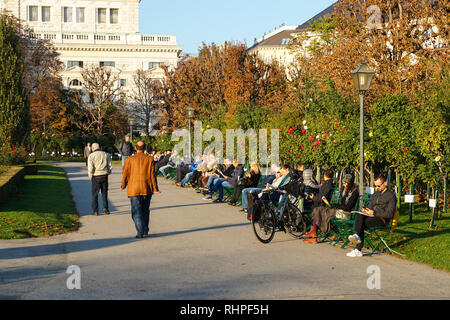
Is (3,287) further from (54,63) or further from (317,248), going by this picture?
(54,63)

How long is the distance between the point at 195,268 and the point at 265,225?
292 centimetres

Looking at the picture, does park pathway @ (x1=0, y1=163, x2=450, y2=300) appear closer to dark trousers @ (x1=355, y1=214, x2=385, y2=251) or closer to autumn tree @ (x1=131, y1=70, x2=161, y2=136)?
dark trousers @ (x1=355, y1=214, x2=385, y2=251)

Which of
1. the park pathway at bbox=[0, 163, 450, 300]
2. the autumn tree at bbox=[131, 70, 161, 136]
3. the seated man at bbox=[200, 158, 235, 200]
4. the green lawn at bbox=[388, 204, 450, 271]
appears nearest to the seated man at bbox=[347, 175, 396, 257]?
the park pathway at bbox=[0, 163, 450, 300]

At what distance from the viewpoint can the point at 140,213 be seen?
12.1m

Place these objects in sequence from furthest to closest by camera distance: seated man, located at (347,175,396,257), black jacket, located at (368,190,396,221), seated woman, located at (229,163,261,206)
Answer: seated woman, located at (229,163,261,206) < black jacket, located at (368,190,396,221) < seated man, located at (347,175,396,257)

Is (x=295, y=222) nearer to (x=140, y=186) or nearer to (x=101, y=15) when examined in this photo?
(x=140, y=186)

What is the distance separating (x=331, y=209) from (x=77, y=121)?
180 feet

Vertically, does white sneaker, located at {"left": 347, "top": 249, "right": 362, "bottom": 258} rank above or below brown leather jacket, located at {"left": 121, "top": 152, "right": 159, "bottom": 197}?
below

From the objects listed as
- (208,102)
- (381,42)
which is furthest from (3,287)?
(208,102)

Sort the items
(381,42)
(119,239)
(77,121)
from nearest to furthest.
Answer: (119,239) < (381,42) < (77,121)

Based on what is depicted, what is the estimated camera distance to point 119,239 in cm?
1192

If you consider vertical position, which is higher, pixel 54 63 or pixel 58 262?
pixel 54 63

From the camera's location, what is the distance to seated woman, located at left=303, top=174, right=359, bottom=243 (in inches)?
450

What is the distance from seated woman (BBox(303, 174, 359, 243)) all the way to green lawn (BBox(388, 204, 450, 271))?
1.07 meters
